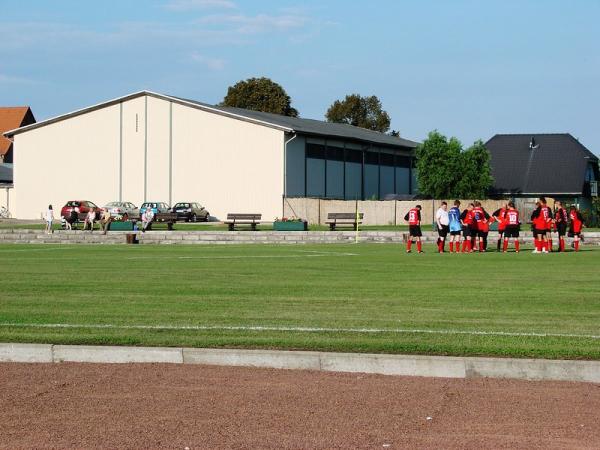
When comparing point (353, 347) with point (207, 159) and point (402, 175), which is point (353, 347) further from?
point (402, 175)

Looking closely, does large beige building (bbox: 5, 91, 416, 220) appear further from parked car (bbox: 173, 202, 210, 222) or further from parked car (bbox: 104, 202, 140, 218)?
parked car (bbox: 104, 202, 140, 218)

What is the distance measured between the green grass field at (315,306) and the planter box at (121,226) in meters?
28.0

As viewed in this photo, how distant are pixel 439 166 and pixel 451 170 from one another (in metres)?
0.89

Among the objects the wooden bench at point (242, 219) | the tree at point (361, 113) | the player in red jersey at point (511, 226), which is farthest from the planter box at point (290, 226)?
the tree at point (361, 113)

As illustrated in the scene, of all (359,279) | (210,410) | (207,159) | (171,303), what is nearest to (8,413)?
(210,410)

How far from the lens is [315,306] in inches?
566

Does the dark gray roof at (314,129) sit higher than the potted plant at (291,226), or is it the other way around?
the dark gray roof at (314,129)

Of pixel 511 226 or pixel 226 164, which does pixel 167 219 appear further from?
pixel 511 226

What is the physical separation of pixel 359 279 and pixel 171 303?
5.85 meters

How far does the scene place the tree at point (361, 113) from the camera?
4707 inches

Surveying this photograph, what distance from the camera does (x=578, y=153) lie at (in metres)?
85.2

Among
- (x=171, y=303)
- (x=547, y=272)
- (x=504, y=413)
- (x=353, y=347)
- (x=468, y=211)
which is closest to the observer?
(x=504, y=413)

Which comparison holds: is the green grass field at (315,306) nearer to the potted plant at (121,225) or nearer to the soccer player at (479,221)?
the soccer player at (479,221)

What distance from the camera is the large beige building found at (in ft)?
221
